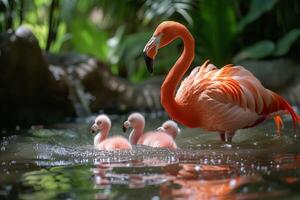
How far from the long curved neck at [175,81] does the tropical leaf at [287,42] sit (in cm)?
453

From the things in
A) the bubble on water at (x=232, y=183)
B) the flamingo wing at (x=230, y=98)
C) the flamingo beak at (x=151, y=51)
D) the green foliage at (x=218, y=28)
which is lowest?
the bubble on water at (x=232, y=183)

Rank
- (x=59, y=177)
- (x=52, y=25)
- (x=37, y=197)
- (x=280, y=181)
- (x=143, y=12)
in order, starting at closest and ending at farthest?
(x=37, y=197), (x=280, y=181), (x=59, y=177), (x=52, y=25), (x=143, y=12)

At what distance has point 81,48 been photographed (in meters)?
12.3

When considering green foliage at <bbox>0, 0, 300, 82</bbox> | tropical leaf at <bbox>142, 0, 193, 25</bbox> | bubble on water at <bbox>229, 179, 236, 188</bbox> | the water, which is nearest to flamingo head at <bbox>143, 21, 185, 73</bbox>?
the water

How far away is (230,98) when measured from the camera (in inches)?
217

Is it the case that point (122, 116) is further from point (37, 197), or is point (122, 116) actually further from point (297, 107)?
point (37, 197)

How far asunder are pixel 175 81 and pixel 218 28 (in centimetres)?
531

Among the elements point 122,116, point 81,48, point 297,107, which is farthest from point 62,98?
point 81,48

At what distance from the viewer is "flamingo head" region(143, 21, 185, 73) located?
17.7ft

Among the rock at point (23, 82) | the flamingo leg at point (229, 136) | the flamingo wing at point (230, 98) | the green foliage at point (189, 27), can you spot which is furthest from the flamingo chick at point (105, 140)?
the green foliage at point (189, 27)

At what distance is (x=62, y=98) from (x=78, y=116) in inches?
14.1

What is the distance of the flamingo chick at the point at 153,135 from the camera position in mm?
5434

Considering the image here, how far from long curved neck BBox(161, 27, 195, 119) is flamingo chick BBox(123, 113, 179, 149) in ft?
0.73

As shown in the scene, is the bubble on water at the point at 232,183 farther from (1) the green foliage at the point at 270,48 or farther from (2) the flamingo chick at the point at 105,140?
(1) the green foliage at the point at 270,48
